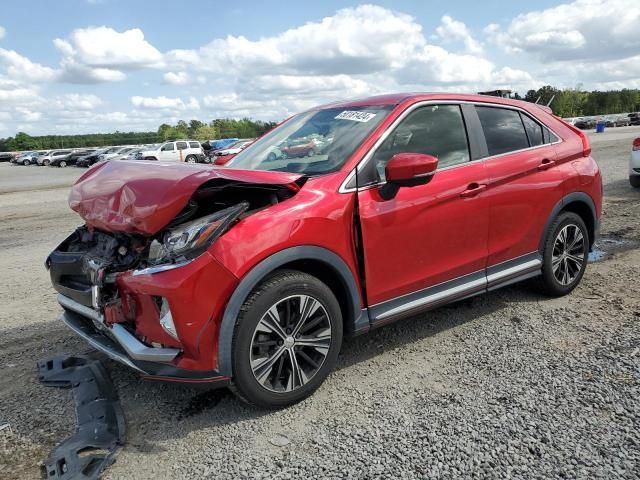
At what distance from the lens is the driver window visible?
3.59 m

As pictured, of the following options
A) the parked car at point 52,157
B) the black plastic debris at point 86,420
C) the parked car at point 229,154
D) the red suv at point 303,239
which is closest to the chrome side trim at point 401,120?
the red suv at point 303,239

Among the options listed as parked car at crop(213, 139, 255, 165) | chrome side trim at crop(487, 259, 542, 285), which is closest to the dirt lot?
chrome side trim at crop(487, 259, 542, 285)

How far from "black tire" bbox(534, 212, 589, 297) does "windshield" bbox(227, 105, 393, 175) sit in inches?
77.1

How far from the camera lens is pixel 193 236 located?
288 cm

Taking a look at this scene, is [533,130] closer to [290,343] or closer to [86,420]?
[290,343]

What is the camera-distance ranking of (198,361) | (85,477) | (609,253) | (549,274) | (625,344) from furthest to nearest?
(609,253) < (549,274) < (625,344) < (198,361) < (85,477)

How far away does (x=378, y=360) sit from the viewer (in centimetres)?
378

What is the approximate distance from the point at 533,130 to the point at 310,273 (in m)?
2.58

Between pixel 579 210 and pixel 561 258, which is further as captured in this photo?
pixel 579 210

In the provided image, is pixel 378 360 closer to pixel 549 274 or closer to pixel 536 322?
pixel 536 322

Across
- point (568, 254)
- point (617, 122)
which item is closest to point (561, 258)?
point (568, 254)

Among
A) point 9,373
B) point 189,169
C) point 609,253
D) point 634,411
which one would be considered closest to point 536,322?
point 634,411

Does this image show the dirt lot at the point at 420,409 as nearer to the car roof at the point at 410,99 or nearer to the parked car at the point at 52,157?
the car roof at the point at 410,99

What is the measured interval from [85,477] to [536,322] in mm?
3426
